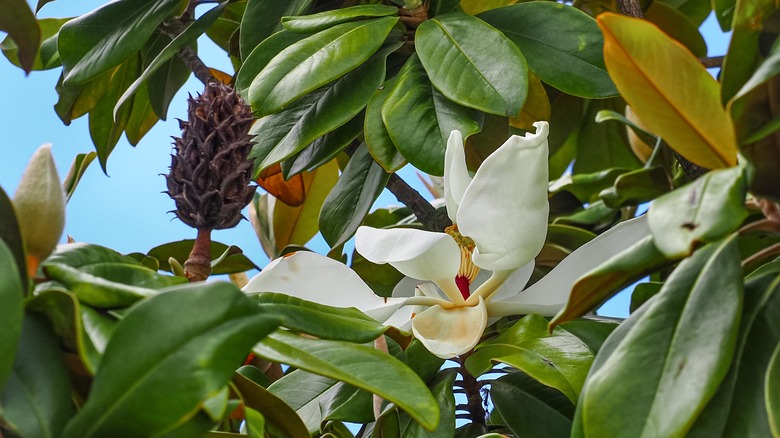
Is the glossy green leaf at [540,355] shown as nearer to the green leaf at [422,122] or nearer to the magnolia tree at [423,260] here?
the magnolia tree at [423,260]

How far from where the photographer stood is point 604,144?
1.37 m

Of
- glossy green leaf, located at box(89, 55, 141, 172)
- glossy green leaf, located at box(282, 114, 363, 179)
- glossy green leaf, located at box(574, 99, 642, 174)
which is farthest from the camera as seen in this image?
glossy green leaf, located at box(574, 99, 642, 174)

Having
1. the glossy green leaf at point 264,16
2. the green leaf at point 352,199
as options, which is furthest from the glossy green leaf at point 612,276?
the glossy green leaf at point 264,16

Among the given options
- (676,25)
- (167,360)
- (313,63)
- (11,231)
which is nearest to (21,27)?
(313,63)

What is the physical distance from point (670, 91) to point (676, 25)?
0.75m

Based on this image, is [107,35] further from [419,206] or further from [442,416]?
[442,416]

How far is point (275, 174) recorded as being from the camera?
3.52 feet

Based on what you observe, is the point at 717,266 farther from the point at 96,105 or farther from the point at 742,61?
the point at 96,105

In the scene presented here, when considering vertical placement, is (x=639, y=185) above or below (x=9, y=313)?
below

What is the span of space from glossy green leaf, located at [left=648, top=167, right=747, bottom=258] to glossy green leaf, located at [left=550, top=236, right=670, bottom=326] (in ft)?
0.09

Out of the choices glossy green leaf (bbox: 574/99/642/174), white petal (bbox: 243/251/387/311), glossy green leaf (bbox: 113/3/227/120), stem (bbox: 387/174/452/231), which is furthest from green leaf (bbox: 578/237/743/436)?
glossy green leaf (bbox: 574/99/642/174)

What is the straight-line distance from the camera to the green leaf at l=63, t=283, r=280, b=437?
374 mm

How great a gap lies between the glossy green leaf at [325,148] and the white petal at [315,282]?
0.20 m

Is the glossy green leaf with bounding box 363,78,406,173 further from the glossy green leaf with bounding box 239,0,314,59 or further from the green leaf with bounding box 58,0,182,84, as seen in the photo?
the green leaf with bounding box 58,0,182,84
